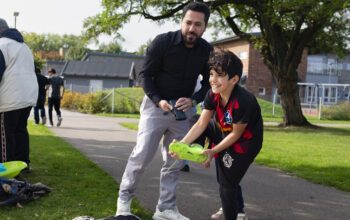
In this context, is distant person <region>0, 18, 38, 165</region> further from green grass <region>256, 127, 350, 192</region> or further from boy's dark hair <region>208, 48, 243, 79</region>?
green grass <region>256, 127, 350, 192</region>

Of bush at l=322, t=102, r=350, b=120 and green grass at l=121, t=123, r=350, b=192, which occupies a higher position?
green grass at l=121, t=123, r=350, b=192

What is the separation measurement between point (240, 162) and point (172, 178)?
3.16 ft

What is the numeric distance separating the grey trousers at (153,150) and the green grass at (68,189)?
0.33 meters

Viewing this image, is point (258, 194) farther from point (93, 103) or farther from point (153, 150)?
point (93, 103)

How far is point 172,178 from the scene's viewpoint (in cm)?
498

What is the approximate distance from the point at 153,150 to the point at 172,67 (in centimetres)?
80

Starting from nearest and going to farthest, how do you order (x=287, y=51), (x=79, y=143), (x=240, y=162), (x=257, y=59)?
(x=240, y=162) < (x=79, y=143) < (x=287, y=51) < (x=257, y=59)

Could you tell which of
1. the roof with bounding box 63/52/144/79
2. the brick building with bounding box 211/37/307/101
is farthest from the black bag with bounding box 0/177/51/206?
the roof with bounding box 63/52/144/79

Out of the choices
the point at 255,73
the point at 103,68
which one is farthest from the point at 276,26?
the point at 103,68

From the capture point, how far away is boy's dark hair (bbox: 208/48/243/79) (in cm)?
412

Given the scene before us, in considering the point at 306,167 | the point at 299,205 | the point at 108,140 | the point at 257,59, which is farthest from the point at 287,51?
the point at 257,59

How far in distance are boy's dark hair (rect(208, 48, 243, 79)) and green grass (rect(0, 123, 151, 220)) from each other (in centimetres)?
172

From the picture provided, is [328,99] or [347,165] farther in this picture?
[328,99]

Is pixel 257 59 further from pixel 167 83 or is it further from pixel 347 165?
pixel 167 83
